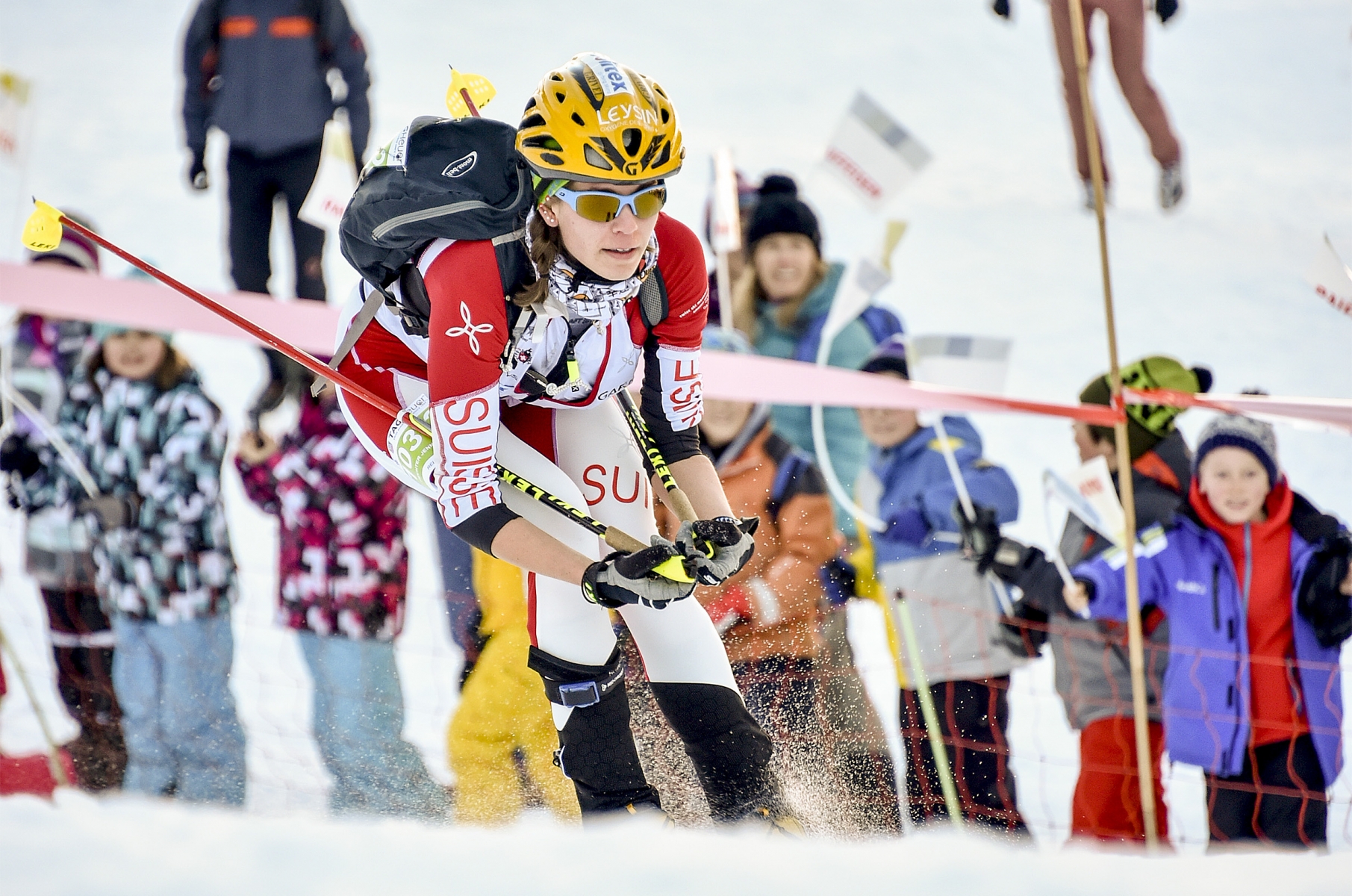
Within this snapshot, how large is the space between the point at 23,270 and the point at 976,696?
3.46m

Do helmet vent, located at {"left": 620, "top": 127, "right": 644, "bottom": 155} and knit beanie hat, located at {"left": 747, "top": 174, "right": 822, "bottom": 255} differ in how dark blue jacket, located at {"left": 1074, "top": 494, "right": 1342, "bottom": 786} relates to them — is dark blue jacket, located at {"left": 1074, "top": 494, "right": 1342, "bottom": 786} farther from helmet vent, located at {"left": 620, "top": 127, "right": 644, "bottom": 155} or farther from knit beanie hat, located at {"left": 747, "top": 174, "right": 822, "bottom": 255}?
helmet vent, located at {"left": 620, "top": 127, "right": 644, "bottom": 155}

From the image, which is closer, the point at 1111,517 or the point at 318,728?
the point at 1111,517

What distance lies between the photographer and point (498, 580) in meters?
4.09

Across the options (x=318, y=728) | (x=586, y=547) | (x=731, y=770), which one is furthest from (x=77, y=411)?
(x=731, y=770)

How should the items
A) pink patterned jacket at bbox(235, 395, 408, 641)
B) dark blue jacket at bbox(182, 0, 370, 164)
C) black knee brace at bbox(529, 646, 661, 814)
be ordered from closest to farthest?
black knee brace at bbox(529, 646, 661, 814), pink patterned jacket at bbox(235, 395, 408, 641), dark blue jacket at bbox(182, 0, 370, 164)

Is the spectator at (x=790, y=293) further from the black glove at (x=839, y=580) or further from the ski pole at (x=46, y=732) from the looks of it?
the ski pole at (x=46, y=732)

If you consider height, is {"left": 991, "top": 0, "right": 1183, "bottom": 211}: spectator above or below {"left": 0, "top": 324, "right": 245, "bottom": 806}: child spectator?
above

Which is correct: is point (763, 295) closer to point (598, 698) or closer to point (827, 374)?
point (827, 374)

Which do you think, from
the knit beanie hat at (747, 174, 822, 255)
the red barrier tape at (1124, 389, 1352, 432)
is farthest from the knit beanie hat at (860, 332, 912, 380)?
→ the red barrier tape at (1124, 389, 1352, 432)

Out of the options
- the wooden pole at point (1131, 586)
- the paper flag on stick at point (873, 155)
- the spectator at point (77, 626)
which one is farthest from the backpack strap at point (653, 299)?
the spectator at point (77, 626)

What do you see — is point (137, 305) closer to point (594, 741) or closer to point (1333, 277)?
point (594, 741)

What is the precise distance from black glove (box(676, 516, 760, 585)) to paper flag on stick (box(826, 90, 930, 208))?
2420 millimetres

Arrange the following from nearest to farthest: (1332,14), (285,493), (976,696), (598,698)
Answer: (598,698)
(976,696)
(285,493)
(1332,14)

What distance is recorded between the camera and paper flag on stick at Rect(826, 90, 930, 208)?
4703mm
